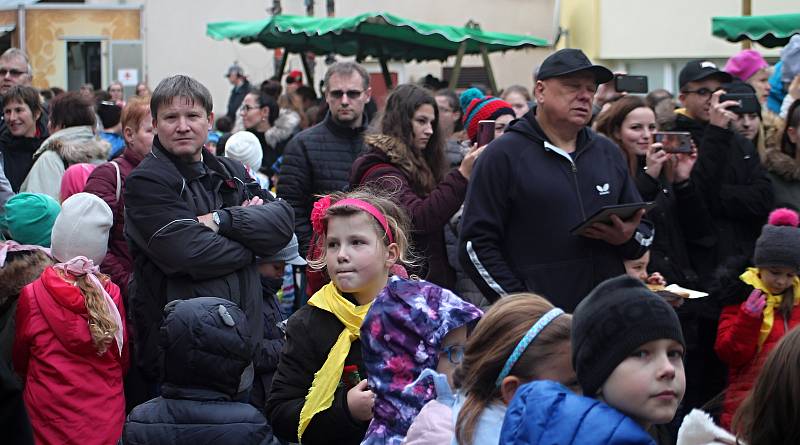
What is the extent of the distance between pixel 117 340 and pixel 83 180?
1.92 meters

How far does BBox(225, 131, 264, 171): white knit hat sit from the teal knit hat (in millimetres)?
2396

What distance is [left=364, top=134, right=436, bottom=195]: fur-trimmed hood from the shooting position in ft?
22.2

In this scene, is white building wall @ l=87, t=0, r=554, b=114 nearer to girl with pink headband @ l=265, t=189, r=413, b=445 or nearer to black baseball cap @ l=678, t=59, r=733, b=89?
black baseball cap @ l=678, t=59, r=733, b=89

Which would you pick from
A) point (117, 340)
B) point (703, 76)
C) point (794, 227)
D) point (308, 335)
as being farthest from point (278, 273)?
point (703, 76)

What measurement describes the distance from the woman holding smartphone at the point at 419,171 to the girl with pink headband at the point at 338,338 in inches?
60.0

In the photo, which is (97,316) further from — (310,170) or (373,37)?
(373,37)

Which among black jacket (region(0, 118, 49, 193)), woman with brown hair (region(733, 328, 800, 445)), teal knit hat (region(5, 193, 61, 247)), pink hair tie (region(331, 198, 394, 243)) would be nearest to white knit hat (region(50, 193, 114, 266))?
teal knit hat (region(5, 193, 61, 247))

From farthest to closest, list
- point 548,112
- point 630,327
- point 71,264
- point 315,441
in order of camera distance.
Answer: point 71,264 < point 548,112 < point 315,441 < point 630,327

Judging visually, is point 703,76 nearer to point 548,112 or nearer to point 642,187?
point 642,187

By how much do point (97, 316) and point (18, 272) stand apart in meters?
0.61

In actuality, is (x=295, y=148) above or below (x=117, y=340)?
above

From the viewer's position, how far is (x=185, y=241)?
5.33m

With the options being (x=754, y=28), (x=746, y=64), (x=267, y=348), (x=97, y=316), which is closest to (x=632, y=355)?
(x=267, y=348)

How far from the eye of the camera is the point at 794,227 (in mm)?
6434
